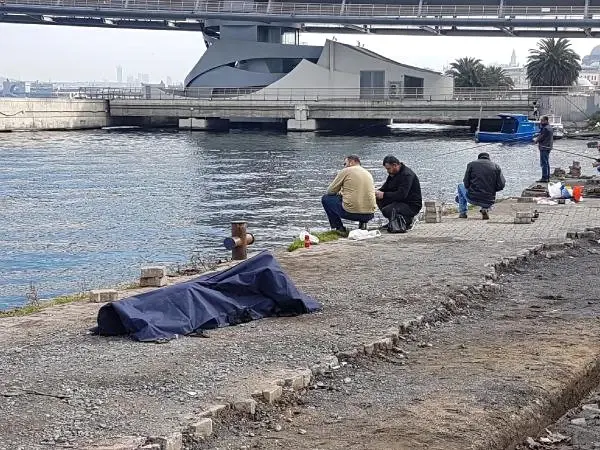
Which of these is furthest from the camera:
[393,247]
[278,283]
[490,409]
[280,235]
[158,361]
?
[280,235]

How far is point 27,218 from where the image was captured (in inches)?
1007

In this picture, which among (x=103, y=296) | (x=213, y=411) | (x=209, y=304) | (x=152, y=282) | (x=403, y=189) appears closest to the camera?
(x=213, y=411)

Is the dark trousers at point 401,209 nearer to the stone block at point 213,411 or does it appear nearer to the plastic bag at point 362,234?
the plastic bag at point 362,234

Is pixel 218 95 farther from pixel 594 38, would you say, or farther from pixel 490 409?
pixel 490 409

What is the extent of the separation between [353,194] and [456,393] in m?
8.84

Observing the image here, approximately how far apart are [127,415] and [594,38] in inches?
3216

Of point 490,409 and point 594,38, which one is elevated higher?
point 594,38

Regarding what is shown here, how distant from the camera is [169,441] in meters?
5.96

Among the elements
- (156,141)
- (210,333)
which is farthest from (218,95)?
(210,333)

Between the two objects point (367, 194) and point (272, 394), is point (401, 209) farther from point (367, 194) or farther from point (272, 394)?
point (272, 394)

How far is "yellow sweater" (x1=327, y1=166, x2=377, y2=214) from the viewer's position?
52.4 ft

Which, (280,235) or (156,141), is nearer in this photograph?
(280,235)

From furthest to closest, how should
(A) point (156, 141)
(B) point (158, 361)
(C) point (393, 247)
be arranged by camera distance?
(A) point (156, 141) < (C) point (393, 247) < (B) point (158, 361)

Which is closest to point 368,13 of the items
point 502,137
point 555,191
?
point 502,137
